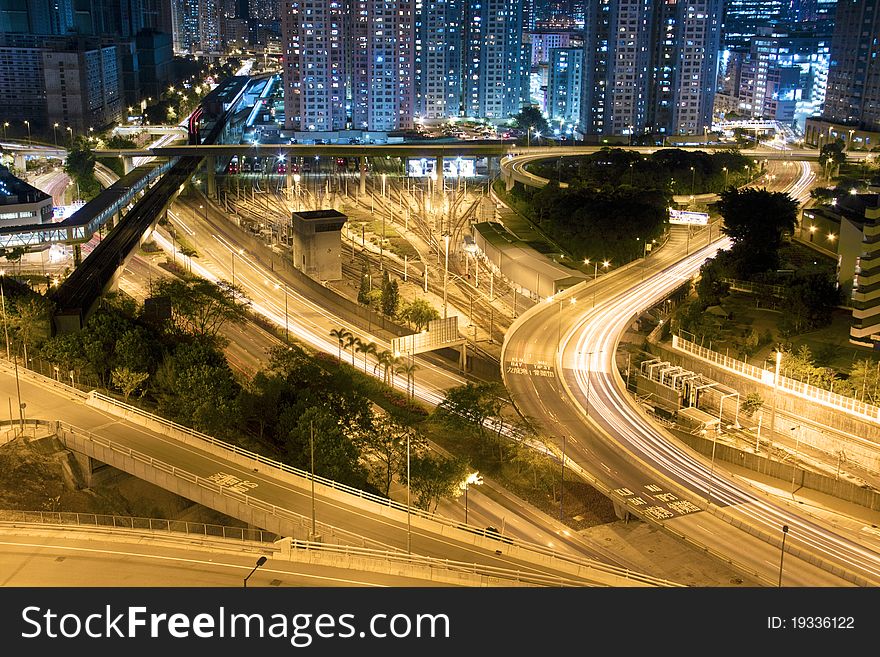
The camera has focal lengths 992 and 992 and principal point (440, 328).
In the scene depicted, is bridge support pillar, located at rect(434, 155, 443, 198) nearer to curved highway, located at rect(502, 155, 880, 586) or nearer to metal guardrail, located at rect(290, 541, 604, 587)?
curved highway, located at rect(502, 155, 880, 586)

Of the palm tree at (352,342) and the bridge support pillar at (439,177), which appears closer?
the palm tree at (352,342)

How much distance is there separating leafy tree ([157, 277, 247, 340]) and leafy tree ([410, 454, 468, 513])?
48.4 feet

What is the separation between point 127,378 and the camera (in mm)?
31984

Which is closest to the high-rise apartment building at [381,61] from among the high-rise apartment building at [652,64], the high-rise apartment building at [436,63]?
the high-rise apartment building at [436,63]

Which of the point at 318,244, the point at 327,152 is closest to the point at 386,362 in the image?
the point at 318,244

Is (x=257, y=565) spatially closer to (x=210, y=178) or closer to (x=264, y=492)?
(x=264, y=492)

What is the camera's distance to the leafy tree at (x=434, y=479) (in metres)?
27.6

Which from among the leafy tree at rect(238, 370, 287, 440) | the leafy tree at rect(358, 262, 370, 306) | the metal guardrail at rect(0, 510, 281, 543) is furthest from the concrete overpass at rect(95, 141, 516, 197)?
the metal guardrail at rect(0, 510, 281, 543)

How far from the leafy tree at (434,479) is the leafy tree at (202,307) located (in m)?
14.8

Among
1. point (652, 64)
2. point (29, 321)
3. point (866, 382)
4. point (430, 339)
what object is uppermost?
point (652, 64)

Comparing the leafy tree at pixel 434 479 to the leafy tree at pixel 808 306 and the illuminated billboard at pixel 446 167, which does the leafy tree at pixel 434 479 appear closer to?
the leafy tree at pixel 808 306

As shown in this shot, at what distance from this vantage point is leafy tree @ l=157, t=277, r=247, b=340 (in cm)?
4131

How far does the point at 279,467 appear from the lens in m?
27.0

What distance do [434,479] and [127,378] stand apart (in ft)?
36.6
